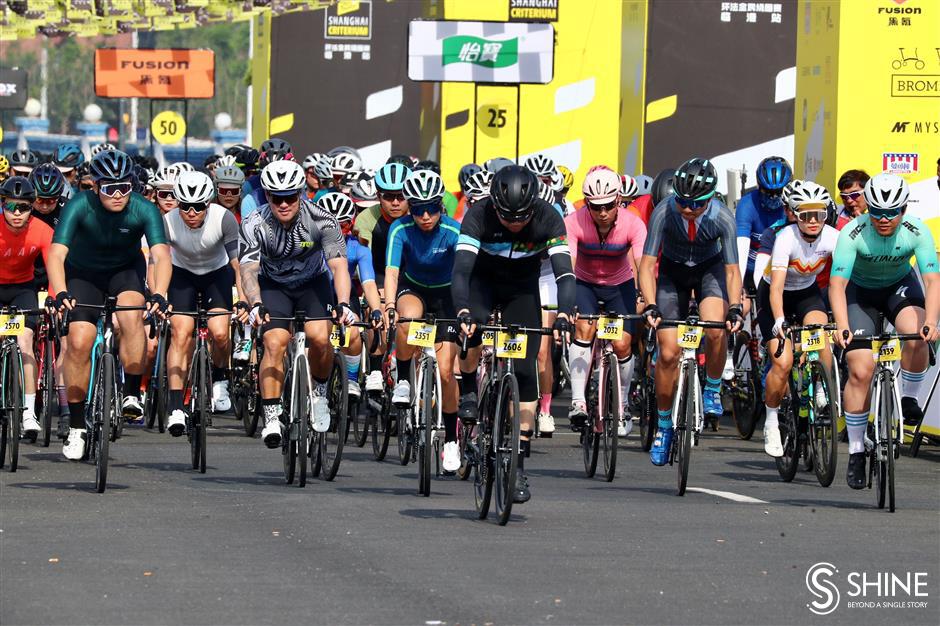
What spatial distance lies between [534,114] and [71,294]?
44.1ft

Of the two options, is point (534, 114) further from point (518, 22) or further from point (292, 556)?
point (292, 556)

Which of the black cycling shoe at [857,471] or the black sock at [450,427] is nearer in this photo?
the black sock at [450,427]

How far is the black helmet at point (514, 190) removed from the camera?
11961 millimetres

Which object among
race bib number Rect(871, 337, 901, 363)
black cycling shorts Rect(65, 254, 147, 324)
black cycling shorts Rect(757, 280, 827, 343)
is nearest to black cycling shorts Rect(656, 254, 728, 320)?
black cycling shorts Rect(757, 280, 827, 343)

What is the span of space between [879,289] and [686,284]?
5.01 ft

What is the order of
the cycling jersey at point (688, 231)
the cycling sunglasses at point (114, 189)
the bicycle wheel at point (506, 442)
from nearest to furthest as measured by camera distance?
the bicycle wheel at point (506, 442), the cycling sunglasses at point (114, 189), the cycling jersey at point (688, 231)

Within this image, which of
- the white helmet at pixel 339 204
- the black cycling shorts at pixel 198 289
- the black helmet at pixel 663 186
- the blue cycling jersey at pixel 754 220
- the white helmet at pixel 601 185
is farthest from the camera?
the black helmet at pixel 663 186

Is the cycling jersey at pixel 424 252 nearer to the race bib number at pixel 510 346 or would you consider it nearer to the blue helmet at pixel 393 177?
the blue helmet at pixel 393 177

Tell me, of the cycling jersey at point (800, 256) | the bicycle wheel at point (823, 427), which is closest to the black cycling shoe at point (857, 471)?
the bicycle wheel at point (823, 427)

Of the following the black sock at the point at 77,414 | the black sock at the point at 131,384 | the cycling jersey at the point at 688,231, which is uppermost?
the cycling jersey at the point at 688,231

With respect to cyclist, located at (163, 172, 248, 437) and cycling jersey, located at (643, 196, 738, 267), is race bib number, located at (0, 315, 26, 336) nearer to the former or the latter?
cyclist, located at (163, 172, 248, 437)

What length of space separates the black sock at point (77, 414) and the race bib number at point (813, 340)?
4678 millimetres

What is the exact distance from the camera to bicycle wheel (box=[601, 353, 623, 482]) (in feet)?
46.2

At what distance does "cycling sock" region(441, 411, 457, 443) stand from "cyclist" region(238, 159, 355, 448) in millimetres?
760
